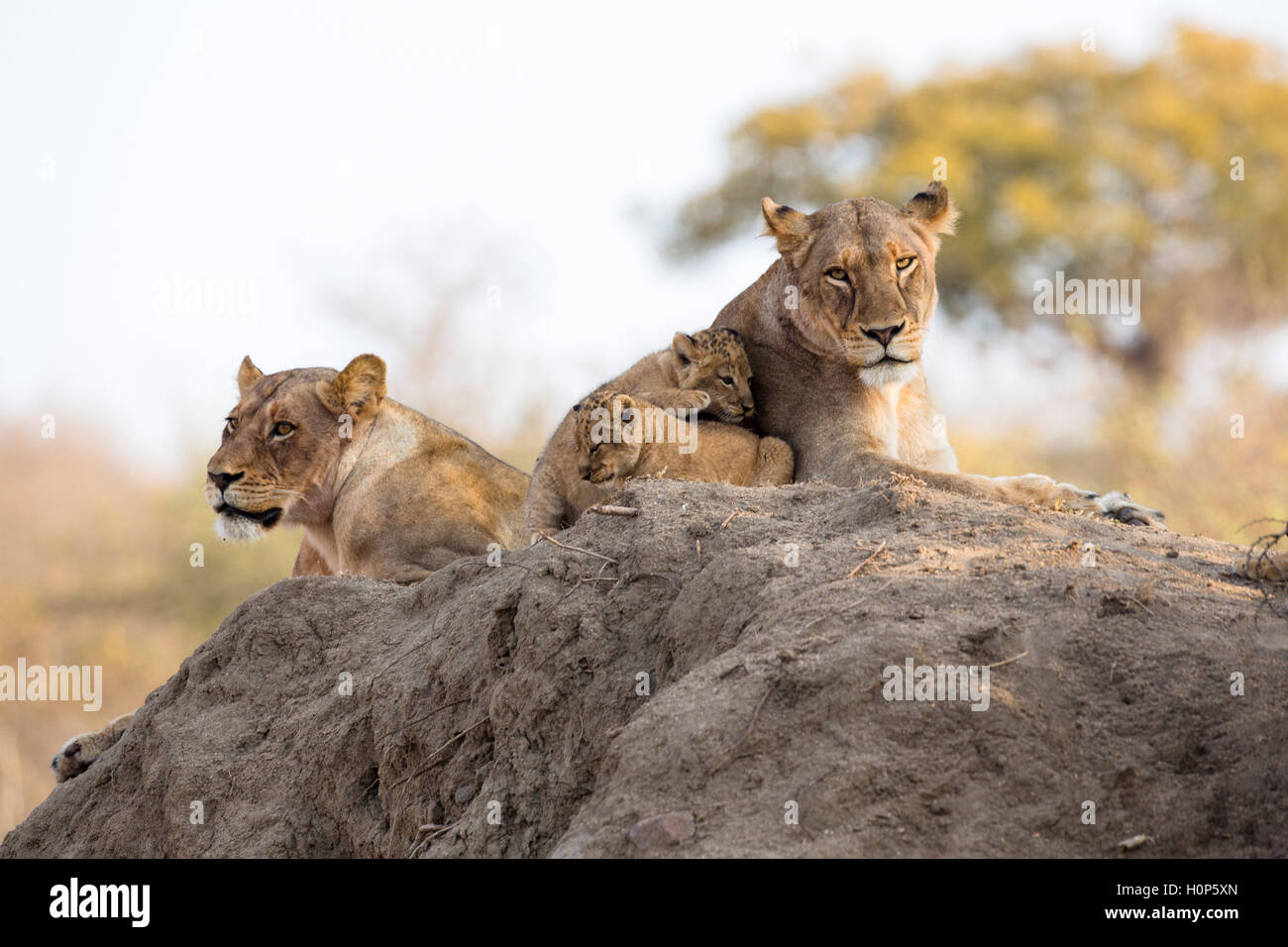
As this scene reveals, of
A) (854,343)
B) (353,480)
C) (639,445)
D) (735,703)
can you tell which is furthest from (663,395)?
(735,703)

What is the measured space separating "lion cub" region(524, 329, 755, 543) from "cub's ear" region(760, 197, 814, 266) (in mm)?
595

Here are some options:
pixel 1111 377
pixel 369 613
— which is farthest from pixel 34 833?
pixel 1111 377

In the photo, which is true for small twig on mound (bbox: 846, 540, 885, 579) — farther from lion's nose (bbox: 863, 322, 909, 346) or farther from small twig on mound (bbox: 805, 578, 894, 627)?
lion's nose (bbox: 863, 322, 909, 346)

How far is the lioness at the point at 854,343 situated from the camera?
26.9 feet

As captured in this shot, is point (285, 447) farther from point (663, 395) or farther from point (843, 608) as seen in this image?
point (843, 608)

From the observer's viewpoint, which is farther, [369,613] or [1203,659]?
[369,613]

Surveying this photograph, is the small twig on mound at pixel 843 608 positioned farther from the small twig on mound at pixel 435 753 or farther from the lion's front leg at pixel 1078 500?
the lion's front leg at pixel 1078 500

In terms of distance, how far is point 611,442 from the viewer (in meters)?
7.87

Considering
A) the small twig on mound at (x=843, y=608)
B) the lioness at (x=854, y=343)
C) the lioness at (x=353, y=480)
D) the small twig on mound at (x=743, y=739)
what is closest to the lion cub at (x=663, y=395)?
the lioness at (x=854, y=343)

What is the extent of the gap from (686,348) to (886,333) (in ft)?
3.98

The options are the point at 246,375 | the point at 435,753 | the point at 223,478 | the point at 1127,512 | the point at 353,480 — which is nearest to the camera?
the point at 435,753

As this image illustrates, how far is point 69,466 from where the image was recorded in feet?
125
